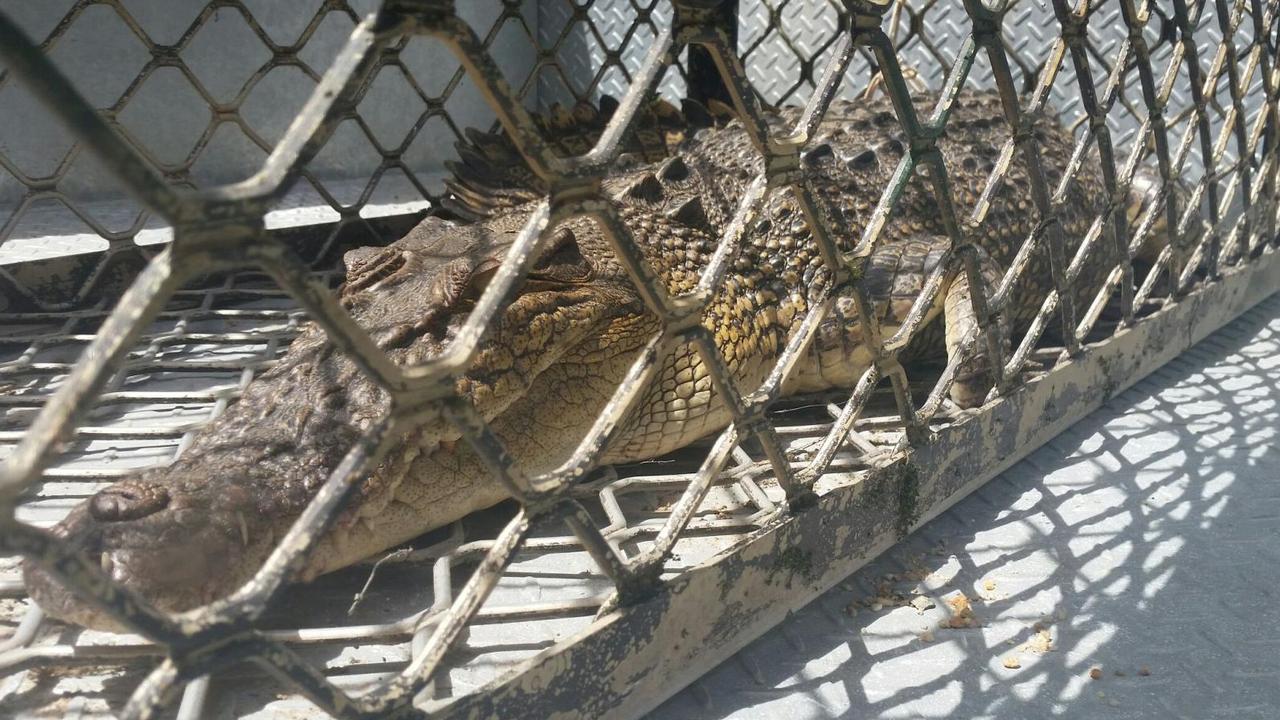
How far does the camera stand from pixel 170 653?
2.87ft

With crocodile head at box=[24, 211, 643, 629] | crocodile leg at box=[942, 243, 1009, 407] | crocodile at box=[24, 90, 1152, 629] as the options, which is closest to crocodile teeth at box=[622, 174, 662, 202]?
crocodile at box=[24, 90, 1152, 629]

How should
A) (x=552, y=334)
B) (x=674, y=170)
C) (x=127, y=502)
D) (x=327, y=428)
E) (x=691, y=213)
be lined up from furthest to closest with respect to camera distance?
1. (x=674, y=170)
2. (x=691, y=213)
3. (x=552, y=334)
4. (x=327, y=428)
5. (x=127, y=502)

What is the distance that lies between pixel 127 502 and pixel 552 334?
2.86 ft

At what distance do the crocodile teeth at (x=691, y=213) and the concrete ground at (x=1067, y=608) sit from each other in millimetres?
1078

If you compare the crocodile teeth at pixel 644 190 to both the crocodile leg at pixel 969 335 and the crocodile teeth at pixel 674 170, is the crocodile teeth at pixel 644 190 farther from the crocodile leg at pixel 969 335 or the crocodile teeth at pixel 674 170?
the crocodile leg at pixel 969 335

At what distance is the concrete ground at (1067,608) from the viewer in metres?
1.52

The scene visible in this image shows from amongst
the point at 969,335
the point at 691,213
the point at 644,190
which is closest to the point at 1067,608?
the point at 969,335

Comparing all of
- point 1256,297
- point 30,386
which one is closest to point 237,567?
point 30,386

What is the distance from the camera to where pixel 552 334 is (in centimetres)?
194

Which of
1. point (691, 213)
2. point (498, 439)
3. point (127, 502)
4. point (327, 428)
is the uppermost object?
point (691, 213)

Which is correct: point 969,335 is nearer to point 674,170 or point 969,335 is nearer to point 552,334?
point 552,334

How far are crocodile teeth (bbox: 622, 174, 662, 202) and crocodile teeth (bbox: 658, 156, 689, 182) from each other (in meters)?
0.07

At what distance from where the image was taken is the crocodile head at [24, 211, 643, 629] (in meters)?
1.33

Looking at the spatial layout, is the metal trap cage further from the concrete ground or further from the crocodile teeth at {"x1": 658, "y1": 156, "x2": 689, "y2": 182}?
the crocodile teeth at {"x1": 658, "y1": 156, "x2": 689, "y2": 182}
